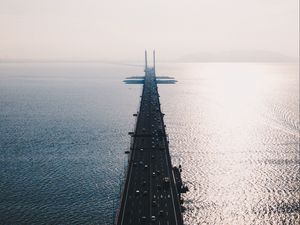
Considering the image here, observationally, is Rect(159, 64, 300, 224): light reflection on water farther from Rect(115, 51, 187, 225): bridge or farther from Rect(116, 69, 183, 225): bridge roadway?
Rect(116, 69, 183, 225): bridge roadway

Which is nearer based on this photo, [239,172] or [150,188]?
[150,188]

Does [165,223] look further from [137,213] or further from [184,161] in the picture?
[184,161]

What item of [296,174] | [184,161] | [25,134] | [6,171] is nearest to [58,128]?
[25,134]

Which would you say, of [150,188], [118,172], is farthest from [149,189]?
[118,172]

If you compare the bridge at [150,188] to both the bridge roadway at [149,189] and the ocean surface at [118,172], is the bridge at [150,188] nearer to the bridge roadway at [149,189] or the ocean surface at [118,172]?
the bridge roadway at [149,189]

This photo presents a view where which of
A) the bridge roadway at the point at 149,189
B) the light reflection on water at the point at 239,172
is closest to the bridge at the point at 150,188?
the bridge roadway at the point at 149,189

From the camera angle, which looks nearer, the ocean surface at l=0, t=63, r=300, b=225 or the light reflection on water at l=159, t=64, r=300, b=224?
the ocean surface at l=0, t=63, r=300, b=225

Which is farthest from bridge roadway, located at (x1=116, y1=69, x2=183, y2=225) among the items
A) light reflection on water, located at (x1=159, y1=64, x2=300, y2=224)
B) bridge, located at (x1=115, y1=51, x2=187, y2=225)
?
light reflection on water, located at (x1=159, y1=64, x2=300, y2=224)

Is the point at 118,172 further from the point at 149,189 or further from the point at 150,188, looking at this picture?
the point at 149,189
